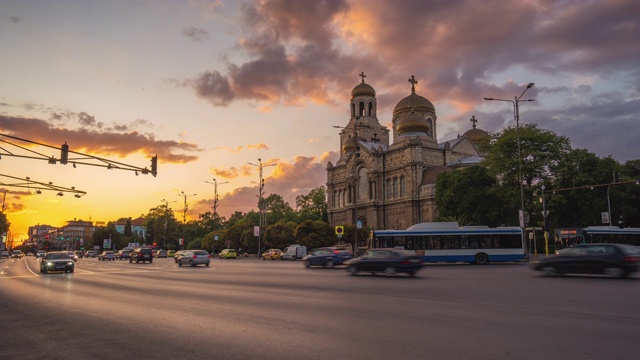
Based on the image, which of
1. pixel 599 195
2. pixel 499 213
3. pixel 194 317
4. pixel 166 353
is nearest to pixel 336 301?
pixel 194 317

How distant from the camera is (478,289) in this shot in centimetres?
1498

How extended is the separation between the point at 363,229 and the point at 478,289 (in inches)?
2026

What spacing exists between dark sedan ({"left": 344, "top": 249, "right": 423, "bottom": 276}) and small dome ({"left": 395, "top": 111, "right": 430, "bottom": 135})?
200 feet

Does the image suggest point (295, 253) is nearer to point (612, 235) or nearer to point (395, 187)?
point (395, 187)

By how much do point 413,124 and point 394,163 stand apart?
7669mm

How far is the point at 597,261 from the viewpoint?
18953 mm

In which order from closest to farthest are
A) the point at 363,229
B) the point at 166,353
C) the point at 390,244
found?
the point at 166,353, the point at 390,244, the point at 363,229

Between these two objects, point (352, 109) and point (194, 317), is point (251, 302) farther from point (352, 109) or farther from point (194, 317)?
point (352, 109)

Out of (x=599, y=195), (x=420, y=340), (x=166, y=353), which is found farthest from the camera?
(x=599, y=195)

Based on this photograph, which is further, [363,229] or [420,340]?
[363,229]

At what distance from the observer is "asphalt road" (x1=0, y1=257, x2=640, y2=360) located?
682cm

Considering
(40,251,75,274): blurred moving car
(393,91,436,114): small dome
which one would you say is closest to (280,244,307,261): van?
(40,251,75,274): blurred moving car

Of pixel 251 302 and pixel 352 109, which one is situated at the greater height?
pixel 352 109

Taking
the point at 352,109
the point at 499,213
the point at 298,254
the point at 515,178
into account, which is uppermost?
the point at 352,109
